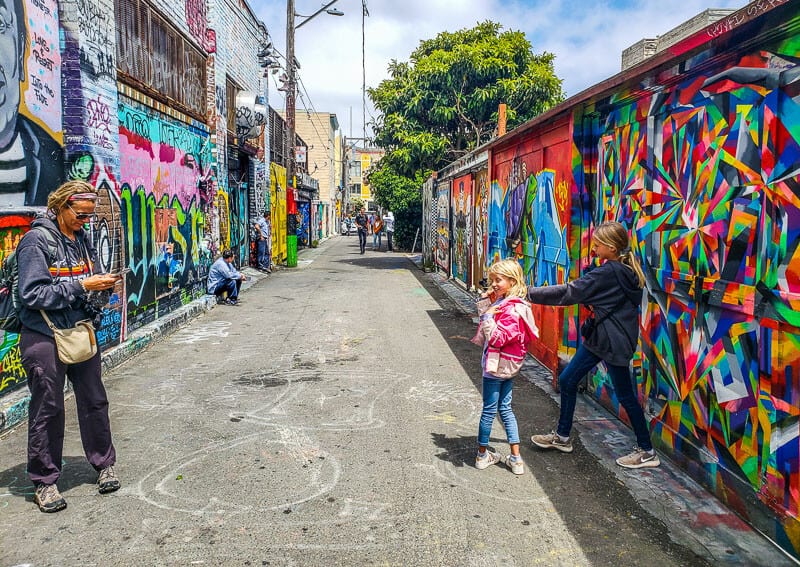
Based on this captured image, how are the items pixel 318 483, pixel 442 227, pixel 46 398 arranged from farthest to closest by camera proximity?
1. pixel 442 227
2. pixel 318 483
3. pixel 46 398

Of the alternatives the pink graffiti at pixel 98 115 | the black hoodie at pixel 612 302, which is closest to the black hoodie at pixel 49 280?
the black hoodie at pixel 612 302

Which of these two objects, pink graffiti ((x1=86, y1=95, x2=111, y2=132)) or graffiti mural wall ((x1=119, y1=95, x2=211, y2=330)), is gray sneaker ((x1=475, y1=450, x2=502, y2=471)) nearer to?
pink graffiti ((x1=86, y1=95, x2=111, y2=132))

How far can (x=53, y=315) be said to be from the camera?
12.4 feet

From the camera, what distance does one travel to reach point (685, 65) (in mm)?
4211

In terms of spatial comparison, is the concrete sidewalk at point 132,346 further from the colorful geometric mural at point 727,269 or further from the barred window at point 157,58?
the colorful geometric mural at point 727,269

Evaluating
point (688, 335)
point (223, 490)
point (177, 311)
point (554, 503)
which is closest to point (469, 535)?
point (554, 503)

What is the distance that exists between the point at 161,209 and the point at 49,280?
6487mm

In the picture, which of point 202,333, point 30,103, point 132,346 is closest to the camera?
point 30,103

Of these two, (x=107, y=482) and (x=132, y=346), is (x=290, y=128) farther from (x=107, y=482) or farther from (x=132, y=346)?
→ (x=107, y=482)

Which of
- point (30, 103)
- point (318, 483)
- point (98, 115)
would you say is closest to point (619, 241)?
point (318, 483)

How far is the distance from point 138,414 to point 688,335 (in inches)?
178

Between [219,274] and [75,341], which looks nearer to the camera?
[75,341]

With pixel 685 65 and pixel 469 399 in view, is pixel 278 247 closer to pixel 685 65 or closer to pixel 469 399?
pixel 469 399

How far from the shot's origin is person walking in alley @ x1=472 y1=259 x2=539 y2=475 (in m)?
4.30
